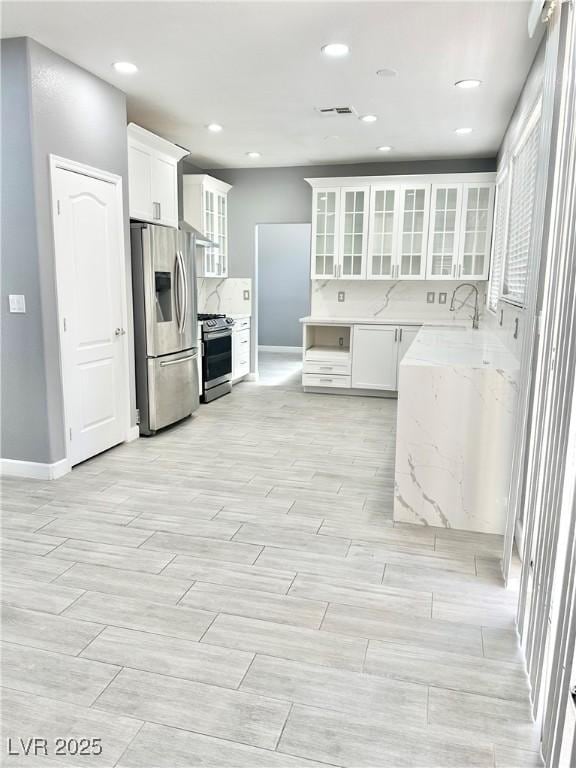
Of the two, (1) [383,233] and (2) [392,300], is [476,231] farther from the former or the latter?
(2) [392,300]

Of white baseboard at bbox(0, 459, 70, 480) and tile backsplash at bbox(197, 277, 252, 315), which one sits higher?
tile backsplash at bbox(197, 277, 252, 315)

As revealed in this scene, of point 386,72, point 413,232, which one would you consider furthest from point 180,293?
point 413,232

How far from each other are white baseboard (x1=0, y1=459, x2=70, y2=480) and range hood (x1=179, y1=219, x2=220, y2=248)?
9.58 ft

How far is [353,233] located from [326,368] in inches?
64.3

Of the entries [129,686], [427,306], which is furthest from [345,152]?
[129,686]

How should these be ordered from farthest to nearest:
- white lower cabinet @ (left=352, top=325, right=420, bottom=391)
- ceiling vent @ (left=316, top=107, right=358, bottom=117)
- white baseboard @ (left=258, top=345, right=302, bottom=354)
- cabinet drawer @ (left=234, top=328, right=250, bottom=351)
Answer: white baseboard @ (left=258, top=345, right=302, bottom=354), cabinet drawer @ (left=234, top=328, right=250, bottom=351), white lower cabinet @ (left=352, top=325, right=420, bottom=391), ceiling vent @ (left=316, top=107, right=358, bottom=117)

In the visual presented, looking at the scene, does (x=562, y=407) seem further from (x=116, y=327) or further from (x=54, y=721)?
(x=116, y=327)

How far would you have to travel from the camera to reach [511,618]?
2.19 meters

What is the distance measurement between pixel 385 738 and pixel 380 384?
4.88m

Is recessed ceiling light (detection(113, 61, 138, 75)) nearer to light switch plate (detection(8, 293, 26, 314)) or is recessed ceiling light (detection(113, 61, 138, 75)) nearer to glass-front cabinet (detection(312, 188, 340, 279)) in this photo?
light switch plate (detection(8, 293, 26, 314))

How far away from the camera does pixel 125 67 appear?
3613 mm

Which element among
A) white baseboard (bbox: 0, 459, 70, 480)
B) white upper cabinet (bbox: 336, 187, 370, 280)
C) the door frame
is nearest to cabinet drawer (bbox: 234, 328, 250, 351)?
white upper cabinet (bbox: 336, 187, 370, 280)

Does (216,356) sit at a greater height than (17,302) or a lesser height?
lesser

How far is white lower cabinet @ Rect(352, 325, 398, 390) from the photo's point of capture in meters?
6.24
